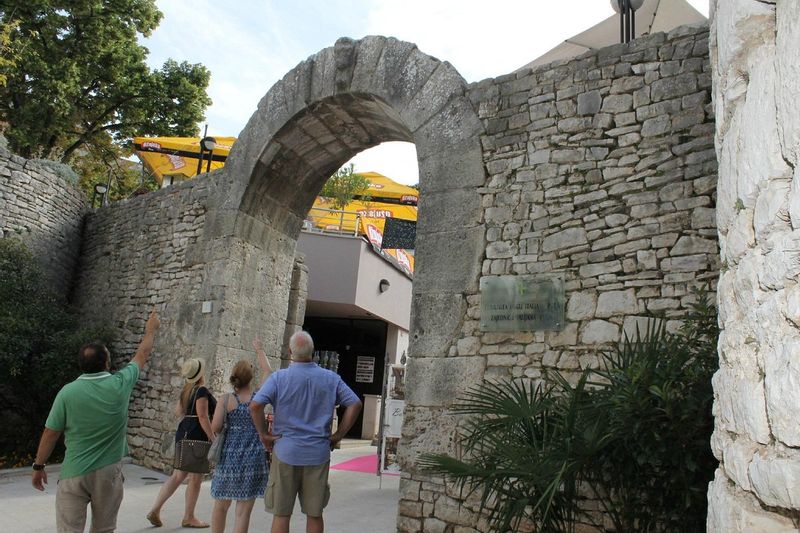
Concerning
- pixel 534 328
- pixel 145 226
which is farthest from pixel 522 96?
pixel 145 226

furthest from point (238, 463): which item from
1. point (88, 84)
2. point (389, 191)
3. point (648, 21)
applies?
point (389, 191)

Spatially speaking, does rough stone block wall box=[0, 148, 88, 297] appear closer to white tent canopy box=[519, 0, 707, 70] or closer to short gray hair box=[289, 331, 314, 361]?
short gray hair box=[289, 331, 314, 361]

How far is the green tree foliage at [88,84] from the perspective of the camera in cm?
1580

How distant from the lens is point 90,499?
129 inches

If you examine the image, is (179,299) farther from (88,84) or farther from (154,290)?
(88,84)

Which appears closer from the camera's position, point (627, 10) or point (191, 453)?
point (191, 453)

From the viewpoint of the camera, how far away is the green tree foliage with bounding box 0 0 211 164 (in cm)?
1580

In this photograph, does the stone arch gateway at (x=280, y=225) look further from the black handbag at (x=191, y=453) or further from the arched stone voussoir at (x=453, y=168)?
the black handbag at (x=191, y=453)

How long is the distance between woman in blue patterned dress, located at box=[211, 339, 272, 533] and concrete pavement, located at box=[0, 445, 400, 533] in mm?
958

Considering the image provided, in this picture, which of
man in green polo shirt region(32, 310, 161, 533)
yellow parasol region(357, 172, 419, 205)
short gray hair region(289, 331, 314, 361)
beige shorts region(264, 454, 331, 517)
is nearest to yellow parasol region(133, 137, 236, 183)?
yellow parasol region(357, 172, 419, 205)

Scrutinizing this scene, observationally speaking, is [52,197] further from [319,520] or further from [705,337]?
[705,337]

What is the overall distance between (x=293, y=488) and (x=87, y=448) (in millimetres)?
1134

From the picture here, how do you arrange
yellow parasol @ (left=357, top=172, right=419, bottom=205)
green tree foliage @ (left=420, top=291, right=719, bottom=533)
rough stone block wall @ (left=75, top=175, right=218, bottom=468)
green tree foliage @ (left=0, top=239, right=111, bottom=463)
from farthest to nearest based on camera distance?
1. yellow parasol @ (left=357, top=172, right=419, bottom=205)
2. green tree foliage @ (left=0, top=239, right=111, bottom=463)
3. rough stone block wall @ (left=75, top=175, right=218, bottom=468)
4. green tree foliage @ (left=420, top=291, right=719, bottom=533)

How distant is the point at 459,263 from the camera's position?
17.1 ft
